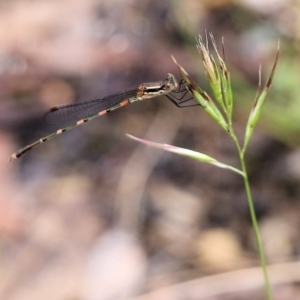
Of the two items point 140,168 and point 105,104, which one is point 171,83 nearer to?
point 105,104

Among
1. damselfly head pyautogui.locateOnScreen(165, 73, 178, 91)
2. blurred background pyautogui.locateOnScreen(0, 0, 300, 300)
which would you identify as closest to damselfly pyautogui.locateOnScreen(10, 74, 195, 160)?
damselfly head pyautogui.locateOnScreen(165, 73, 178, 91)

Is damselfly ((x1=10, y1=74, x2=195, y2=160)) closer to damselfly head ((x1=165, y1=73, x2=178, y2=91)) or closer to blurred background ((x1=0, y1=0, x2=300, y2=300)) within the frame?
damselfly head ((x1=165, y1=73, x2=178, y2=91))

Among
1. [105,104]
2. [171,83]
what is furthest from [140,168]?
[171,83]

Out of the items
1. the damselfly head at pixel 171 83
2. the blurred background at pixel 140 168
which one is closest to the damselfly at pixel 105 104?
the damselfly head at pixel 171 83

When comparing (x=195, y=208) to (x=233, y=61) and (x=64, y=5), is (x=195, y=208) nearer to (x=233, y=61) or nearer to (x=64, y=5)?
(x=233, y=61)

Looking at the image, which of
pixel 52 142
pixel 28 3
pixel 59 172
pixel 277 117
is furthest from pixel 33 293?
pixel 28 3

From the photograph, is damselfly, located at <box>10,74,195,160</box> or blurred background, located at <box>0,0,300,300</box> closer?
damselfly, located at <box>10,74,195,160</box>

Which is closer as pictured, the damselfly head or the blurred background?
the damselfly head
